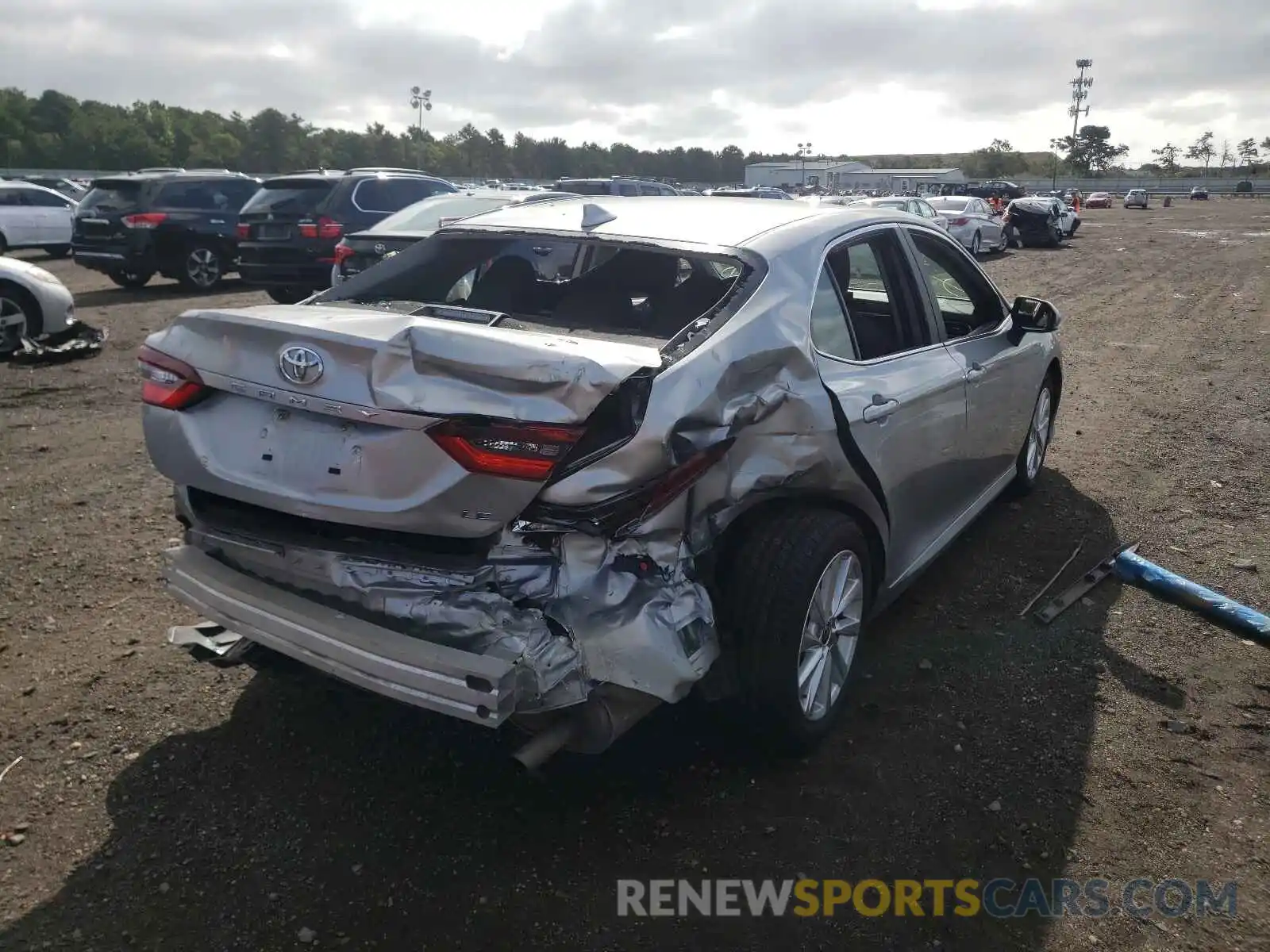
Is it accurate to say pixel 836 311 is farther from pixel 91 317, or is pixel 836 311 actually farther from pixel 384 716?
pixel 91 317

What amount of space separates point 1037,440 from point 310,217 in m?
10.2

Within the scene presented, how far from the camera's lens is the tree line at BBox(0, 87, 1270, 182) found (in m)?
60.0

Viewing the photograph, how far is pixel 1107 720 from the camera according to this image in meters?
3.47

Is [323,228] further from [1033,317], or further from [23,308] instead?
[1033,317]

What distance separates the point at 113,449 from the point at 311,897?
15.9 feet

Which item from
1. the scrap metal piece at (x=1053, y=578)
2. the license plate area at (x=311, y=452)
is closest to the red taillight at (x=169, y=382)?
the license plate area at (x=311, y=452)

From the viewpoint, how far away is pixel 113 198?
48.7ft

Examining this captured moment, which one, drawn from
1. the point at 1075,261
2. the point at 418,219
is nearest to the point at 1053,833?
the point at 418,219

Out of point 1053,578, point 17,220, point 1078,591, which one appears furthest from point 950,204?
point 1078,591

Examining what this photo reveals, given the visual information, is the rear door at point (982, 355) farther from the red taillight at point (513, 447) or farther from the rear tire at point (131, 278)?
the rear tire at point (131, 278)

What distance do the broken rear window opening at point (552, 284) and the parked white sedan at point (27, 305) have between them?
7550 millimetres

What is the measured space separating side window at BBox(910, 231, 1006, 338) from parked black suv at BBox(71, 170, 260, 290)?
13661mm

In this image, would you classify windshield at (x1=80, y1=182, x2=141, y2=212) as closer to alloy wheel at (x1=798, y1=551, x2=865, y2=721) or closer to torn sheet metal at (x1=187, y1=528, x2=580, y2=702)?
torn sheet metal at (x1=187, y1=528, x2=580, y2=702)

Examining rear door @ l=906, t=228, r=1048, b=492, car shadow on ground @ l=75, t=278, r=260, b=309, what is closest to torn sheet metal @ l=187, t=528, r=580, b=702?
rear door @ l=906, t=228, r=1048, b=492
